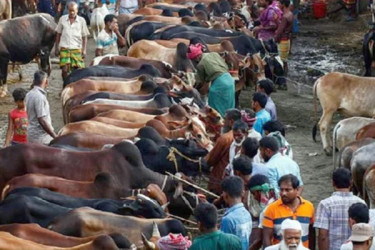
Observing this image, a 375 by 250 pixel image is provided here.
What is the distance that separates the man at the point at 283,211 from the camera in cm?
897

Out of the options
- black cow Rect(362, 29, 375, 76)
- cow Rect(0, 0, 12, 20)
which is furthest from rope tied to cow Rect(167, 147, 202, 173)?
cow Rect(0, 0, 12, 20)

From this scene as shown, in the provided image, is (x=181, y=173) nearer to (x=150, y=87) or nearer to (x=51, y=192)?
(x=51, y=192)

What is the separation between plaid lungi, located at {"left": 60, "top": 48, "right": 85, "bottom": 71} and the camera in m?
18.1

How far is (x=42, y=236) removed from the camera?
9227mm

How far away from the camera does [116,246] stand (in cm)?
880

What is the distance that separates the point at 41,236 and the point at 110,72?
721 cm

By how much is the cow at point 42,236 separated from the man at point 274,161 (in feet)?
5.81

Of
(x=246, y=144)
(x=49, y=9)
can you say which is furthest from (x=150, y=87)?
(x=49, y=9)

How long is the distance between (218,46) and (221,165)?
675cm

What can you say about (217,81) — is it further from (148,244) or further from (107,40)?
(148,244)

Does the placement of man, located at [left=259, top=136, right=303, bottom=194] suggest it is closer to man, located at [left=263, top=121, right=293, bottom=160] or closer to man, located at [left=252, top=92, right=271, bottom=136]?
man, located at [left=263, top=121, right=293, bottom=160]

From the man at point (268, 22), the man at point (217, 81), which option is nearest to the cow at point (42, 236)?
the man at point (217, 81)

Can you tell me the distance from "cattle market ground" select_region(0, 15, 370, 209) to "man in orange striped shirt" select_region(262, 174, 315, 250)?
4349 millimetres

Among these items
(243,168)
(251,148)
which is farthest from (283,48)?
(243,168)
